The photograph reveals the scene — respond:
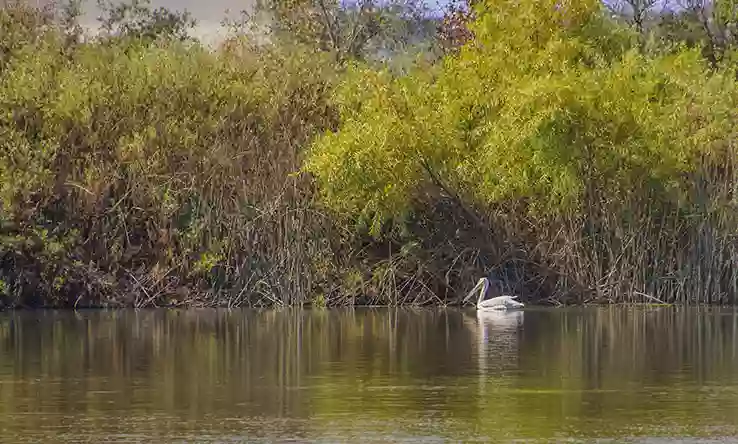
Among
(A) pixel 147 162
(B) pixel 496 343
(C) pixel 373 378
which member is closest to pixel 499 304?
(B) pixel 496 343

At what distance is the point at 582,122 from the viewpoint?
93.5 ft

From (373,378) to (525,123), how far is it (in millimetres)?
11640

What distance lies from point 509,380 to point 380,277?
12484mm

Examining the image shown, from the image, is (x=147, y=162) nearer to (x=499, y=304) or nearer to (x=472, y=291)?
(x=472, y=291)

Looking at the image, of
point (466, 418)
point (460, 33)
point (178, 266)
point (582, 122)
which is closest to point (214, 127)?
point (178, 266)

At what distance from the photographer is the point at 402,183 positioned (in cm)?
2850

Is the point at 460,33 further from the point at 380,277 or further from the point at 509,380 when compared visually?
the point at 509,380

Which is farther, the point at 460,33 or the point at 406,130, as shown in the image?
the point at 460,33

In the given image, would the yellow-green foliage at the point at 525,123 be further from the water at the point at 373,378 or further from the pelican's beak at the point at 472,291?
the water at the point at 373,378

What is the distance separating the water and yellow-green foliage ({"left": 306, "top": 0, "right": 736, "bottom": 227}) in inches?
118

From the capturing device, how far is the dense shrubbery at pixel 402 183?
1117 inches

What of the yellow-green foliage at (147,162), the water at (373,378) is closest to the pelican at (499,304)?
the water at (373,378)

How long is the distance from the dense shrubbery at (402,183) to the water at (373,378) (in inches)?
98.3

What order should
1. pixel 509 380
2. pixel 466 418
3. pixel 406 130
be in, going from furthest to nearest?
pixel 406 130 → pixel 509 380 → pixel 466 418
